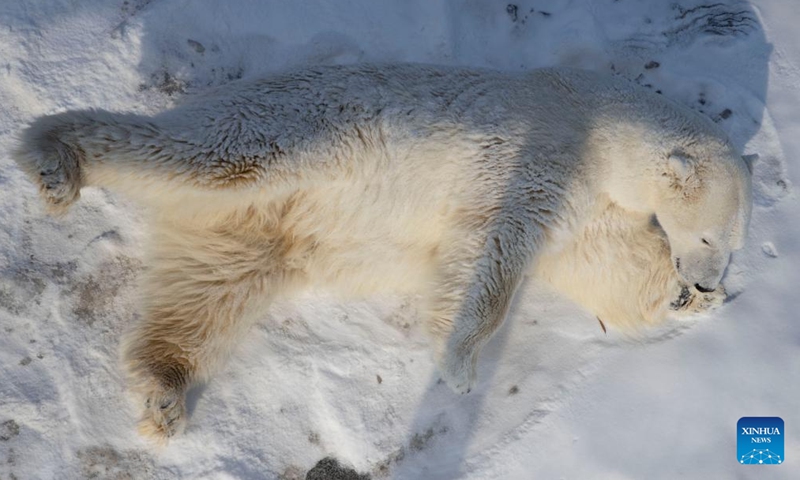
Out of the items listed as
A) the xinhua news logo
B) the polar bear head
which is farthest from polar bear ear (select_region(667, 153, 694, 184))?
the xinhua news logo

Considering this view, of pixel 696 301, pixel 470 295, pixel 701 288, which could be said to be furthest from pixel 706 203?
pixel 470 295

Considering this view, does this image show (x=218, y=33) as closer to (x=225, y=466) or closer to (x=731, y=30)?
(x=225, y=466)

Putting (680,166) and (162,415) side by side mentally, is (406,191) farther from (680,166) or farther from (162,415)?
(162,415)

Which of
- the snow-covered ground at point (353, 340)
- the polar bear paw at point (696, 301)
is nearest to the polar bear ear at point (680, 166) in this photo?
the polar bear paw at point (696, 301)

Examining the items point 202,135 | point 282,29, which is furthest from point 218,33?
point 202,135

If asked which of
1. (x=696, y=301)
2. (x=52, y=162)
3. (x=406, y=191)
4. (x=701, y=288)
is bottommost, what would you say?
(x=696, y=301)

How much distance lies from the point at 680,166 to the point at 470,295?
1.26m

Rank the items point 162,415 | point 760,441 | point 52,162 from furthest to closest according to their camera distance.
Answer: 1. point 760,441
2. point 162,415
3. point 52,162

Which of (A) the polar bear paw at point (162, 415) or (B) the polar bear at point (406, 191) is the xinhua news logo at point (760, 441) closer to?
(B) the polar bear at point (406, 191)

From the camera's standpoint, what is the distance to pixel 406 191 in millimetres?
2932

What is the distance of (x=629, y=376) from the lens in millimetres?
3656

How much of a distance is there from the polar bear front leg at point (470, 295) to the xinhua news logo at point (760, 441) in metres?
1.99

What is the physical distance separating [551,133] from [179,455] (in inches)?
114

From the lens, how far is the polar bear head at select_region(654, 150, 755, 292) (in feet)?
9.39
